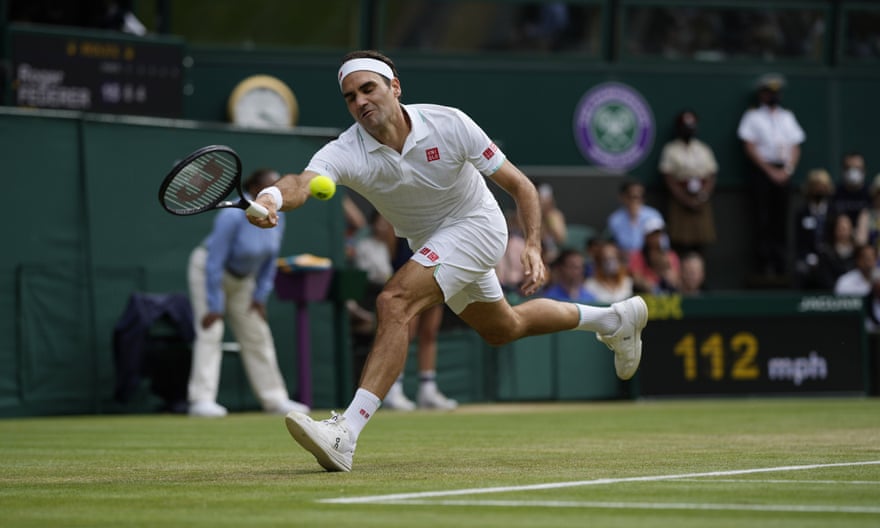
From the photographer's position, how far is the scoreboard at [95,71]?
15.6 m

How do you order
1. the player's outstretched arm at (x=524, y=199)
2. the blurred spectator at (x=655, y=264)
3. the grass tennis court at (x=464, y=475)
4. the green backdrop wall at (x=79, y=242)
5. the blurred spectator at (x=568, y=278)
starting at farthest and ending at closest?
the blurred spectator at (x=655, y=264) < the blurred spectator at (x=568, y=278) < the green backdrop wall at (x=79, y=242) < the player's outstretched arm at (x=524, y=199) < the grass tennis court at (x=464, y=475)

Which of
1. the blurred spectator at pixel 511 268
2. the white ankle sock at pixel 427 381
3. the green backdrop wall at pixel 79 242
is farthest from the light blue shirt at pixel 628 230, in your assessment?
the green backdrop wall at pixel 79 242

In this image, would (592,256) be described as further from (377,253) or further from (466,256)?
(466,256)

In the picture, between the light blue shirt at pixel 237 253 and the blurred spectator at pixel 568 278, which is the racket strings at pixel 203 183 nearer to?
the light blue shirt at pixel 237 253

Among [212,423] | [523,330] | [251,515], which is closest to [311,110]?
[212,423]

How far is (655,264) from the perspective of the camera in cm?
1777

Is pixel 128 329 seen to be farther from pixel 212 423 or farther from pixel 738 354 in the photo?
pixel 738 354

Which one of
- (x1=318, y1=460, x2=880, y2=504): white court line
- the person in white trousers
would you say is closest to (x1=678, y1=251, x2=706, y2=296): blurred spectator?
the person in white trousers

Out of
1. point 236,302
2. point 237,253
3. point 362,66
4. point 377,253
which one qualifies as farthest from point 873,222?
point 362,66

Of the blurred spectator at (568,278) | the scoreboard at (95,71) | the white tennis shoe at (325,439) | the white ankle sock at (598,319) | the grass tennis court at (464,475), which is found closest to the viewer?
the grass tennis court at (464,475)

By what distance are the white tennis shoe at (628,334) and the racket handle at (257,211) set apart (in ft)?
9.65

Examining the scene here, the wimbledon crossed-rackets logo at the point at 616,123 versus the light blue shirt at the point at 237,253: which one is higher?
the wimbledon crossed-rackets logo at the point at 616,123

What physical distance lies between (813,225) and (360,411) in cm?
1326

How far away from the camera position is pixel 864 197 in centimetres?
1947
